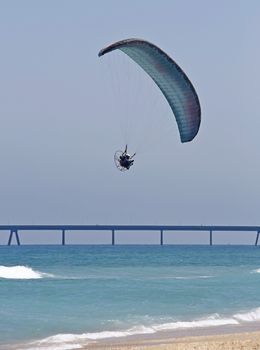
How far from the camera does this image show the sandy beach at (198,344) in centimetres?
2183

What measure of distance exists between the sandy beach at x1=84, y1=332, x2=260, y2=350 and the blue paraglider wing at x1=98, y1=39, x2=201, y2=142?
231 inches

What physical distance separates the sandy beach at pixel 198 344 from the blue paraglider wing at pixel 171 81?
5.87m

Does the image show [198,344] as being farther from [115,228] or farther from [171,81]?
[115,228]

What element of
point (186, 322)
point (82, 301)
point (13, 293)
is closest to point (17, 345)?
point (186, 322)

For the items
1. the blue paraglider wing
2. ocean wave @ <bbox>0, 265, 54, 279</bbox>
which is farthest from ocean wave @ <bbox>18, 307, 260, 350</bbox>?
ocean wave @ <bbox>0, 265, 54, 279</bbox>

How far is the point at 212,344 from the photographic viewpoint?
22.3 metres

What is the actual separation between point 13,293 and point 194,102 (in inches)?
627

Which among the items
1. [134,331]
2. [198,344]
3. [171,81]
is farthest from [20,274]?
[198,344]

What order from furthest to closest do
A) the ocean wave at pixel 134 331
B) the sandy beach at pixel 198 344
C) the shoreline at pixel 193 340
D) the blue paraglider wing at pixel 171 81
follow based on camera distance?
the blue paraglider wing at pixel 171 81
the ocean wave at pixel 134 331
the shoreline at pixel 193 340
the sandy beach at pixel 198 344

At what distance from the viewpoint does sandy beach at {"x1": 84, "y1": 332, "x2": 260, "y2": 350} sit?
21825 millimetres

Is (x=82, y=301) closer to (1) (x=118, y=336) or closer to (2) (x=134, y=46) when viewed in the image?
(1) (x=118, y=336)

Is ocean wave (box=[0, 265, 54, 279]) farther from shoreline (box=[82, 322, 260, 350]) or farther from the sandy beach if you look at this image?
the sandy beach

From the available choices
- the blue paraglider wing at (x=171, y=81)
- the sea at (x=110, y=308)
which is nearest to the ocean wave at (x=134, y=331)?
the sea at (x=110, y=308)

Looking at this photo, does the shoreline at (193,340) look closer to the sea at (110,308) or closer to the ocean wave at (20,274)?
the sea at (110,308)
